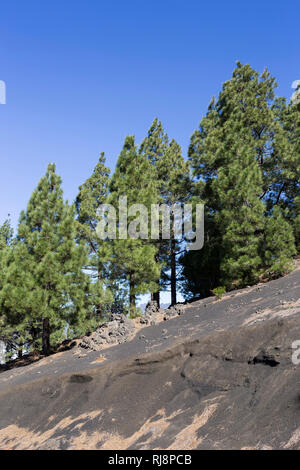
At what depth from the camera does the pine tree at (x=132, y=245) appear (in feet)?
50.0

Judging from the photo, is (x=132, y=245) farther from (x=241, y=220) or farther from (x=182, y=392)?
(x=182, y=392)

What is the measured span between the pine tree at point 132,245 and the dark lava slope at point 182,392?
4.83 metres

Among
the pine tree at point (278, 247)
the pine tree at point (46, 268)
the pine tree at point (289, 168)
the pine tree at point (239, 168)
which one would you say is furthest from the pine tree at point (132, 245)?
the pine tree at point (289, 168)

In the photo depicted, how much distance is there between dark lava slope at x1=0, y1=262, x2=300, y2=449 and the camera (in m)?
5.21

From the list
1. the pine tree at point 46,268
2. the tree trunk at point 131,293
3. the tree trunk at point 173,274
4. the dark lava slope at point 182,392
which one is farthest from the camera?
the tree trunk at point 173,274

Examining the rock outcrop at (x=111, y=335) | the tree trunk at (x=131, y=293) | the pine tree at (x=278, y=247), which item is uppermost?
the pine tree at (x=278, y=247)

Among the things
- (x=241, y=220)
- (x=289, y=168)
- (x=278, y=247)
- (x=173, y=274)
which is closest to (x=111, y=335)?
(x=241, y=220)

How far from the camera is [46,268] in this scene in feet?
43.9

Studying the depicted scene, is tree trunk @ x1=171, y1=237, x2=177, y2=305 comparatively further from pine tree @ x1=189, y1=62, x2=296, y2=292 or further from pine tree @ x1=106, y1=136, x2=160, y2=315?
pine tree @ x1=106, y1=136, x2=160, y2=315

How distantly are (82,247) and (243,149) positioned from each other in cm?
944

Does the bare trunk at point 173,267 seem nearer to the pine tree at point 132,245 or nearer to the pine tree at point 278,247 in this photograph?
the pine tree at point 132,245

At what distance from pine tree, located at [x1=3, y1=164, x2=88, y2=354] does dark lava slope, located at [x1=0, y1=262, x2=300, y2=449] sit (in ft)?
10.2

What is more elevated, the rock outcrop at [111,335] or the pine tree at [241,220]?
the pine tree at [241,220]

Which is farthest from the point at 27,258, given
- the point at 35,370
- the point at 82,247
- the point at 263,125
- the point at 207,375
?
the point at 263,125
